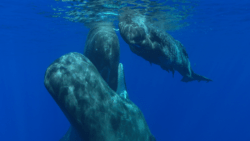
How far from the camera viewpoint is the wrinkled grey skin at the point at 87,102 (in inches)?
148

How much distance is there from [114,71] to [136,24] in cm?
213

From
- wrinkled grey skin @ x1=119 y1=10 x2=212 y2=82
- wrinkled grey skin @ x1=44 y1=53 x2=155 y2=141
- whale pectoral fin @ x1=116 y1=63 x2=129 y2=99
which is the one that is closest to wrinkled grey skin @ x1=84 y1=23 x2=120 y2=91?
whale pectoral fin @ x1=116 y1=63 x2=129 y2=99

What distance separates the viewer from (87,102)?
388 cm

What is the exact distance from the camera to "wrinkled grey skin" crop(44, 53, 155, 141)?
12.3 ft

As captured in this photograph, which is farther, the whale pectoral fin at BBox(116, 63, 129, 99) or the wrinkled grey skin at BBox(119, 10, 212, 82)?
the whale pectoral fin at BBox(116, 63, 129, 99)

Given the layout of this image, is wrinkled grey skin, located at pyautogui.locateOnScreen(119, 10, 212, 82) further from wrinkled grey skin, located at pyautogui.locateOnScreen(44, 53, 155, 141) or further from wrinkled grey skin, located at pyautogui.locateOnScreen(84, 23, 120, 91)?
wrinkled grey skin, located at pyautogui.locateOnScreen(44, 53, 155, 141)

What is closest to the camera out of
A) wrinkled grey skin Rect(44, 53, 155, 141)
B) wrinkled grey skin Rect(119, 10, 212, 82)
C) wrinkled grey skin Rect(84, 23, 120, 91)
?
wrinkled grey skin Rect(44, 53, 155, 141)

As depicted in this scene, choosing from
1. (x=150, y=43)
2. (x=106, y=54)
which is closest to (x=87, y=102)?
(x=106, y=54)

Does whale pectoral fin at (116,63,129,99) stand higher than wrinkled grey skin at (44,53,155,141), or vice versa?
wrinkled grey skin at (44,53,155,141)

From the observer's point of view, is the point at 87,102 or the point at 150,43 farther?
the point at 150,43

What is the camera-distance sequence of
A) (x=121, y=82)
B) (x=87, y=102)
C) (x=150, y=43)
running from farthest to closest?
(x=121, y=82), (x=150, y=43), (x=87, y=102)

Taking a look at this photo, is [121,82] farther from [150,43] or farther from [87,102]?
[87,102]

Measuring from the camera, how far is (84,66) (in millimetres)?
4250

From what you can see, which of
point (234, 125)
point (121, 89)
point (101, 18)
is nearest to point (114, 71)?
point (121, 89)
